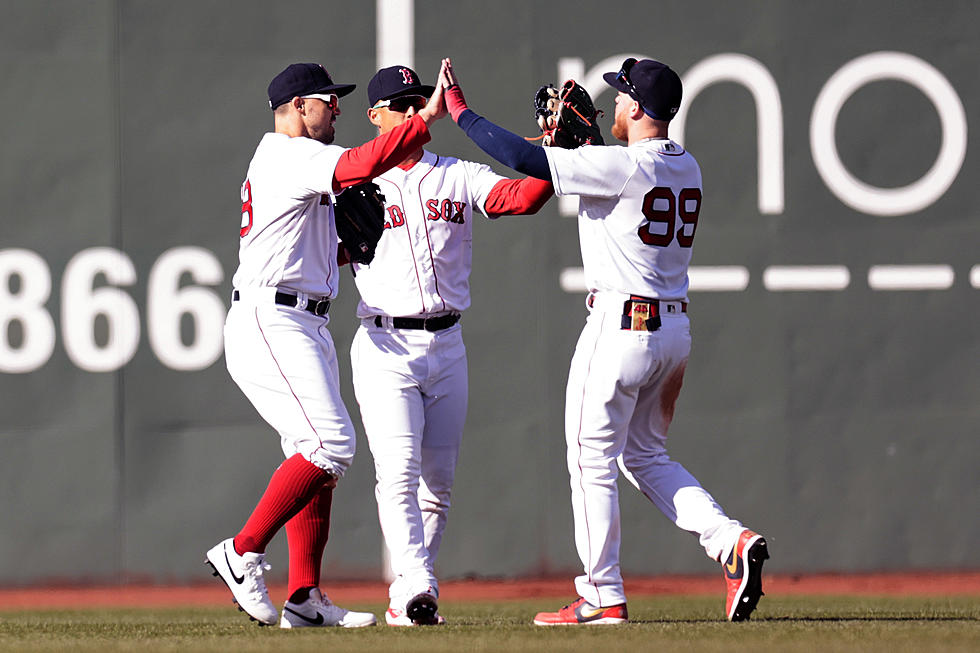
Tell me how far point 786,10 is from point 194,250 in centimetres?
314

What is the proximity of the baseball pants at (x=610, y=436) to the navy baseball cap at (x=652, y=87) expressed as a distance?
2.29 feet

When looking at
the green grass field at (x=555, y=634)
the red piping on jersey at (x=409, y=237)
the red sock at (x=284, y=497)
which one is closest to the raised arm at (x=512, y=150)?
the red piping on jersey at (x=409, y=237)

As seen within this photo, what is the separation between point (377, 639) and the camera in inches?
148

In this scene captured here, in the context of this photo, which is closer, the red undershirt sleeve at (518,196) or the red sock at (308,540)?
the red sock at (308,540)

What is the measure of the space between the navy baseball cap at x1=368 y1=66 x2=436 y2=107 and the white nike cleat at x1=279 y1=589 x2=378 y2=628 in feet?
5.93

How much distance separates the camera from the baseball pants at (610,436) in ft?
13.5

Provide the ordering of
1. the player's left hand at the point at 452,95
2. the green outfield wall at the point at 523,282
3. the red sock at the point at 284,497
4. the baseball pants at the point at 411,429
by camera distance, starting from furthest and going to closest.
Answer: the green outfield wall at the point at 523,282
the baseball pants at the point at 411,429
the player's left hand at the point at 452,95
the red sock at the point at 284,497

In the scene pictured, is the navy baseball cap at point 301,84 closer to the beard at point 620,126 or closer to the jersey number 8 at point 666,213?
the beard at point 620,126

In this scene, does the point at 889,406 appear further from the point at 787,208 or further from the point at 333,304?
the point at 333,304

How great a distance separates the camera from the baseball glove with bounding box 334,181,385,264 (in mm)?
4574

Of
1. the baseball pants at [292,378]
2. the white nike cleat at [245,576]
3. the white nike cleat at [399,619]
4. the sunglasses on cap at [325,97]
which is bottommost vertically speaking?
the white nike cleat at [399,619]

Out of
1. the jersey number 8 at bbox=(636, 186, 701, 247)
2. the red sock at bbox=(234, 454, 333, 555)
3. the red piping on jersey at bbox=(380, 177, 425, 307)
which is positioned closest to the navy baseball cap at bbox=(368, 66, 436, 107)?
the red piping on jersey at bbox=(380, 177, 425, 307)

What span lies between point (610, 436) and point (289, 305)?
3.84 feet

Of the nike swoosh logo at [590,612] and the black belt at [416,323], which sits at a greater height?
the black belt at [416,323]
